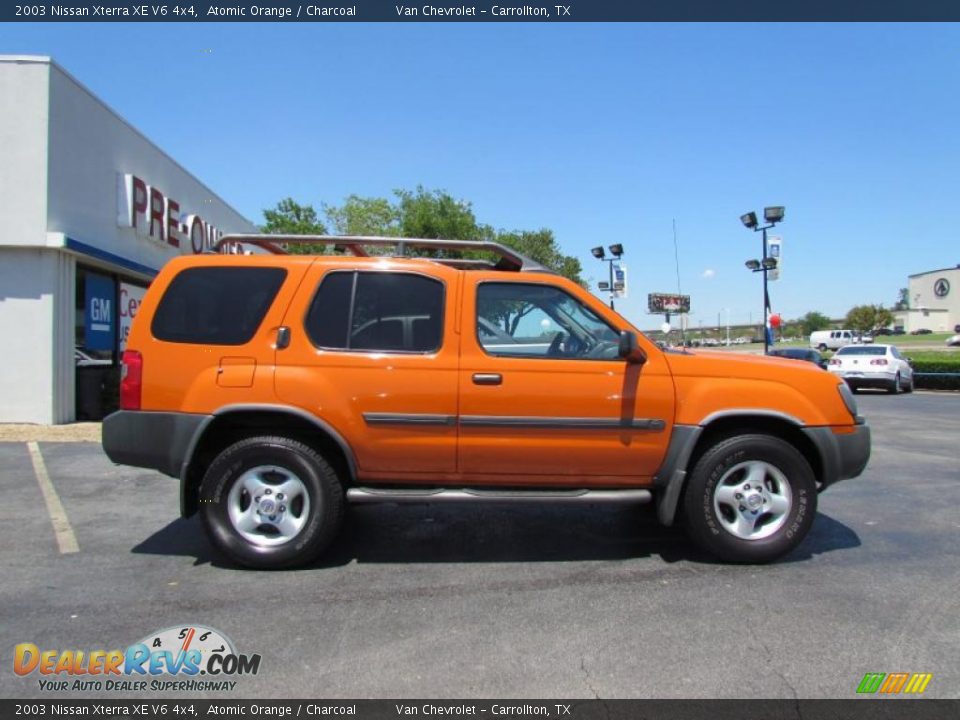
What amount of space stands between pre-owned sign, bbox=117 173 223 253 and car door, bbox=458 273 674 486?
8.85 metres

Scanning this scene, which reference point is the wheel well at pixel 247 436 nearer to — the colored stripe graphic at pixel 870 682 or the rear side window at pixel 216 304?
the rear side window at pixel 216 304

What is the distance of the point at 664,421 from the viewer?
14.7ft

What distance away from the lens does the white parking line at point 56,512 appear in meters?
5.04

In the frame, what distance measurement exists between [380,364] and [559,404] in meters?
1.19

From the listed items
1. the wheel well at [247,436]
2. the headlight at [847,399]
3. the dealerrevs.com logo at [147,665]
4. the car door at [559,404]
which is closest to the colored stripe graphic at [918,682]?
the car door at [559,404]

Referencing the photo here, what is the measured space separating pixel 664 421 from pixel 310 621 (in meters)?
2.48

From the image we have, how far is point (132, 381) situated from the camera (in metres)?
4.51

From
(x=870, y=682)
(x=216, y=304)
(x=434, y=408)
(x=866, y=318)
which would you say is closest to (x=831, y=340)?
(x=866, y=318)

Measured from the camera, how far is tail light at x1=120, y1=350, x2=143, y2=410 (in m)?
4.50

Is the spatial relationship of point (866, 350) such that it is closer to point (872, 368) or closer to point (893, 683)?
point (872, 368)
